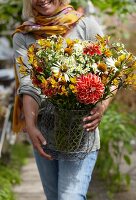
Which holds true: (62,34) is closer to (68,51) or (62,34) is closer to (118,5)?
(68,51)

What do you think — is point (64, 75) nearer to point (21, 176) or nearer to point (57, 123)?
point (57, 123)

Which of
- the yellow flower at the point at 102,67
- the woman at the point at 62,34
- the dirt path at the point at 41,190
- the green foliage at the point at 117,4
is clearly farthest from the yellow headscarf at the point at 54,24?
the dirt path at the point at 41,190

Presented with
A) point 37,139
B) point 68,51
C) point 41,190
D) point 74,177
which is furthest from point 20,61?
point 41,190

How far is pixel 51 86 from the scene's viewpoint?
2707 millimetres

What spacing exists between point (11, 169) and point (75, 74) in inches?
158

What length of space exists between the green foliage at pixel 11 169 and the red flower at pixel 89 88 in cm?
225

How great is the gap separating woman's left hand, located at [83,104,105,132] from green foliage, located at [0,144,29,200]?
2.04 meters

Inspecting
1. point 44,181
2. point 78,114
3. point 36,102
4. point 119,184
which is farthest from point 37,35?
point 119,184

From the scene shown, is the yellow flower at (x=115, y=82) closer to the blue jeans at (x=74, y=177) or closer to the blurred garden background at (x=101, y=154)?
the blue jeans at (x=74, y=177)

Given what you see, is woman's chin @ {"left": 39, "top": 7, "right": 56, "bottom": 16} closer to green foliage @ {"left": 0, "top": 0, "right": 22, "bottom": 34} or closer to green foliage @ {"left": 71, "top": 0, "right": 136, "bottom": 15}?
green foliage @ {"left": 71, "top": 0, "right": 136, "bottom": 15}

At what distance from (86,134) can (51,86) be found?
Answer: 395mm

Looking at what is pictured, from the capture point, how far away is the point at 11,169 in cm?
655

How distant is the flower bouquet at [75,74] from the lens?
2689 millimetres

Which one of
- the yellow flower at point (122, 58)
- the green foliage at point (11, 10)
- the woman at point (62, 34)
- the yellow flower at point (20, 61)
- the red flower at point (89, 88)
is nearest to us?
the red flower at point (89, 88)
